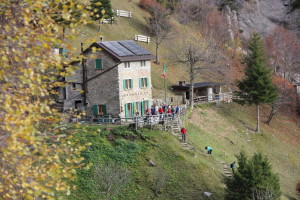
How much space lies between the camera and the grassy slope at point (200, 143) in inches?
1211

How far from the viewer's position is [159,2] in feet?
256

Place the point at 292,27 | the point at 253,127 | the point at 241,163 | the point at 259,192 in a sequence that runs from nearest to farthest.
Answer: the point at 259,192
the point at 241,163
the point at 253,127
the point at 292,27

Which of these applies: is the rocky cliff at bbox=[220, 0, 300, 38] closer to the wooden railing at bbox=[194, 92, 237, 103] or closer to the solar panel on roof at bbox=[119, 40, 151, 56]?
the wooden railing at bbox=[194, 92, 237, 103]

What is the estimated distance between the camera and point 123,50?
38312 millimetres

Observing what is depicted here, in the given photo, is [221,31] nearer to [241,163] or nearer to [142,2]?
[142,2]

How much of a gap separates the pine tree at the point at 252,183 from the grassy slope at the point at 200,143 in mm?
1873

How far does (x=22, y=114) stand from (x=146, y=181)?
20128 millimetres

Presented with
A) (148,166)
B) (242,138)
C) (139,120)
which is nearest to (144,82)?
(139,120)

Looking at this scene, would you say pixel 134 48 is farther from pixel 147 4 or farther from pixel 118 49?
pixel 147 4

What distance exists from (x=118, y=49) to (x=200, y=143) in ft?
37.3

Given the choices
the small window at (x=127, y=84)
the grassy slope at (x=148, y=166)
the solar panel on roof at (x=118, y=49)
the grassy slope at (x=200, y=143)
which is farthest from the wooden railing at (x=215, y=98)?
the grassy slope at (x=148, y=166)

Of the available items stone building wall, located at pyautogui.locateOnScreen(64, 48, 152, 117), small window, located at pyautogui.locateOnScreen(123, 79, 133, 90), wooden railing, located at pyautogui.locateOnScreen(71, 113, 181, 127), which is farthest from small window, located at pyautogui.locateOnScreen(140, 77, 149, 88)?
wooden railing, located at pyautogui.locateOnScreen(71, 113, 181, 127)

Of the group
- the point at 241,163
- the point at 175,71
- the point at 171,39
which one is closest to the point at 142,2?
the point at 171,39

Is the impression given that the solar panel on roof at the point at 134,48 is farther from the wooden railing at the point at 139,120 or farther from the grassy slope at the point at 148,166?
the grassy slope at the point at 148,166
